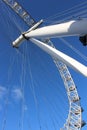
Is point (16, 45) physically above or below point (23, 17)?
above

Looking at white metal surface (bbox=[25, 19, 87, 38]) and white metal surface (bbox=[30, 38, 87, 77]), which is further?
white metal surface (bbox=[30, 38, 87, 77])

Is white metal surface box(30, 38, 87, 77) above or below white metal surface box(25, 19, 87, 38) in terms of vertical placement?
below

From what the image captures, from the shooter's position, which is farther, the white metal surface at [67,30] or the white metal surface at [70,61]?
the white metal surface at [70,61]

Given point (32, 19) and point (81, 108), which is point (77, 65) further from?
point (81, 108)

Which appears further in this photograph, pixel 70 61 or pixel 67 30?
pixel 70 61

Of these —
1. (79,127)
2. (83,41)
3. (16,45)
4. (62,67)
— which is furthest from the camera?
(62,67)

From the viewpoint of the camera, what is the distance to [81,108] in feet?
270

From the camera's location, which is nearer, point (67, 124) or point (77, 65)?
point (77, 65)

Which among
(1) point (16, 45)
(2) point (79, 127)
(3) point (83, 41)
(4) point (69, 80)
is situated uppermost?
(3) point (83, 41)

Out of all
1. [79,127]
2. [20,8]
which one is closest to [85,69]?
[20,8]

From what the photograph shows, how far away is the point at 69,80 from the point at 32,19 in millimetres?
21800

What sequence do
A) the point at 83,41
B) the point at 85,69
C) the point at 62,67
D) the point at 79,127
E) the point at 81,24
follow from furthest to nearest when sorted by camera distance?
the point at 62,67 < the point at 79,127 < the point at 85,69 < the point at 83,41 < the point at 81,24

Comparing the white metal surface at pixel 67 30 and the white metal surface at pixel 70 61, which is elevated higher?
the white metal surface at pixel 67 30

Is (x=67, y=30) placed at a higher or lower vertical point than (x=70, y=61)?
higher
